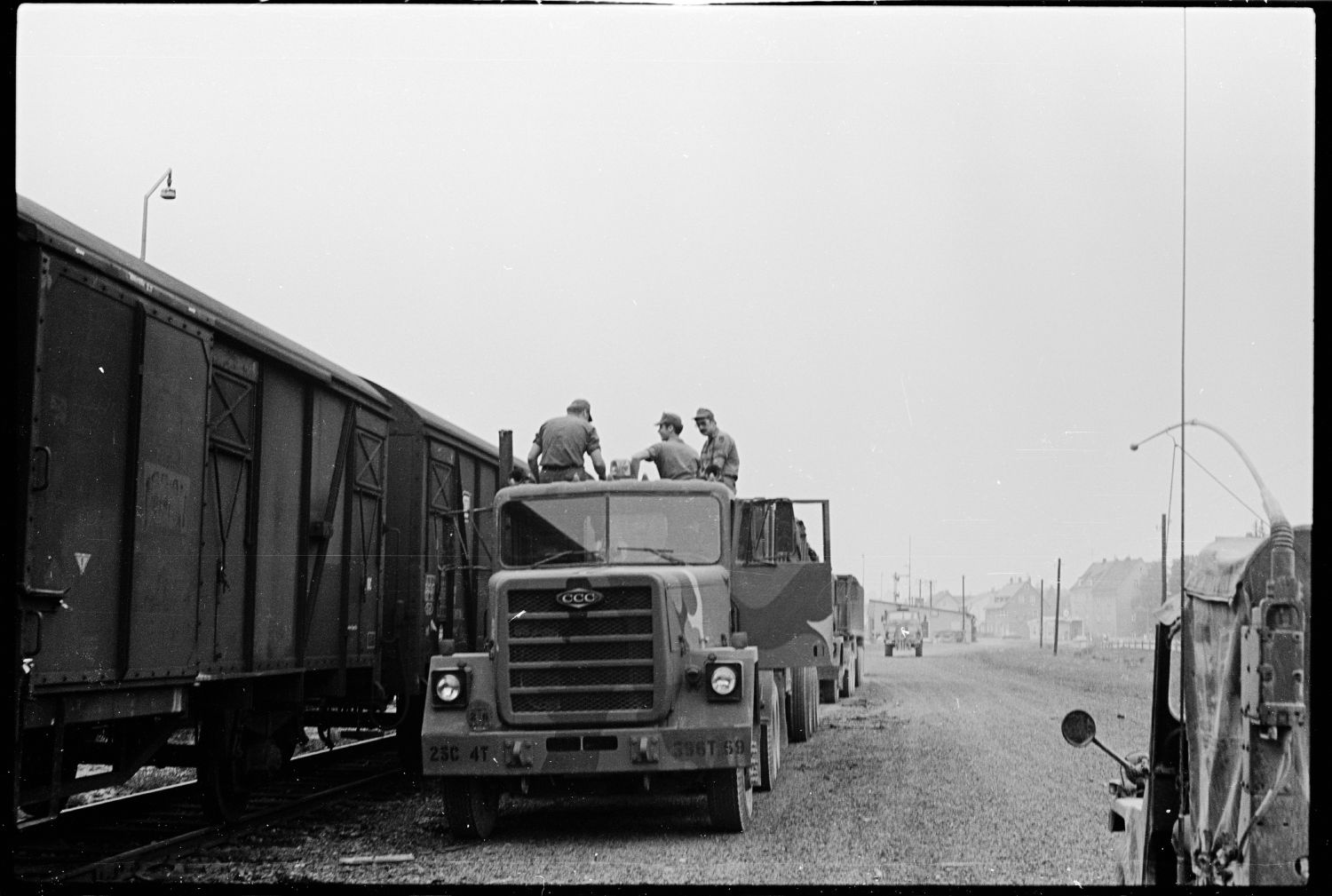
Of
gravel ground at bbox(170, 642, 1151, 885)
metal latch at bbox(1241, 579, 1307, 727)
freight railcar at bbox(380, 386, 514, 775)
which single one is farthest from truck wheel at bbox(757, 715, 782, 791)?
metal latch at bbox(1241, 579, 1307, 727)

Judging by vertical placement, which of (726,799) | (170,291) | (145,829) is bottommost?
(145,829)

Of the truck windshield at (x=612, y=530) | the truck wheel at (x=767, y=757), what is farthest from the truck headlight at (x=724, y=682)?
the truck wheel at (x=767, y=757)

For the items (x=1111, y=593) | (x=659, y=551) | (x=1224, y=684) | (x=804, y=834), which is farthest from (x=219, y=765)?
(x=1111, y=593)

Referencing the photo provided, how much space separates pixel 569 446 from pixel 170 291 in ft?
11.3

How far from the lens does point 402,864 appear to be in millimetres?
7840

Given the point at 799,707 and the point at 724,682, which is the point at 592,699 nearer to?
the point at 724,682

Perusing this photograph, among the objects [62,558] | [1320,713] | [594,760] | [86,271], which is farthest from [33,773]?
[1320,713]

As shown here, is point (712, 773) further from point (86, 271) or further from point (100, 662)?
point (86, 271)

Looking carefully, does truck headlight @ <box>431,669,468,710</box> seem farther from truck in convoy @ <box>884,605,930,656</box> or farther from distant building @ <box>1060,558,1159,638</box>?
truck in convoy @ <box>884,605,930,656</box>

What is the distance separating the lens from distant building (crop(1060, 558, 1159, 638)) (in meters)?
10.3

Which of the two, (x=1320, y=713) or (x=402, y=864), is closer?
(x=1320, y=713)

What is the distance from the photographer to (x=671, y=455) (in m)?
10.7

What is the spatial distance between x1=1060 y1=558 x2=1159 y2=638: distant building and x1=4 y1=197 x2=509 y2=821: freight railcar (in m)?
5.75

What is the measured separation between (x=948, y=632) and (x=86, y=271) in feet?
121
